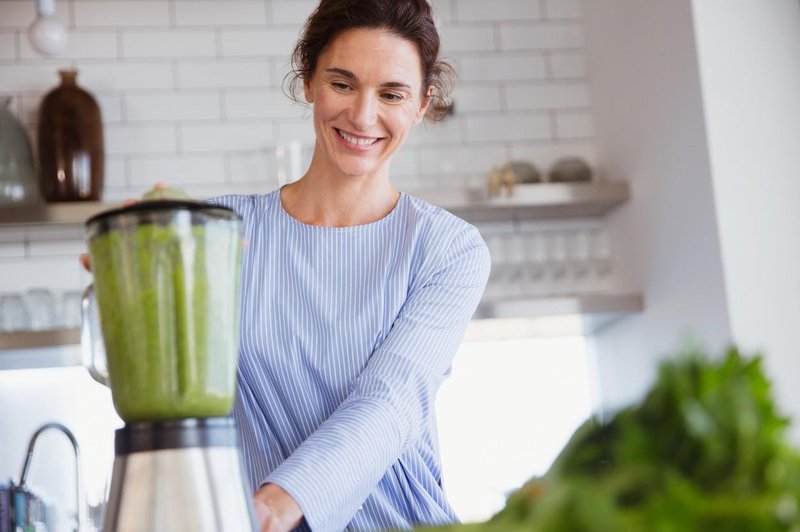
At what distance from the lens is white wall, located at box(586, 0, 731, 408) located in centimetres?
282

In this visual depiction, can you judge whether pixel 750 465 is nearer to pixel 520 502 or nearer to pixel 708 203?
pixel 520 502

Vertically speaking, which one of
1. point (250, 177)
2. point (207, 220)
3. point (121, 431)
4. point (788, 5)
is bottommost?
point (121, 431)

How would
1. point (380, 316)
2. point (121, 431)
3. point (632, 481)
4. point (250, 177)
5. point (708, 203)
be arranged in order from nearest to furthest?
point (632, 481) → point (121, 431) → point (380, 316) → point (708, 203) → point (250, 177)

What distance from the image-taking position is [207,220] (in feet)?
2.67

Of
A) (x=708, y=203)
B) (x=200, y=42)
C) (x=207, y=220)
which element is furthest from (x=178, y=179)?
(x=207, y=220)

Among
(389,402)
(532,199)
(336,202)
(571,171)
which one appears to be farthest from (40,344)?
(389,402)

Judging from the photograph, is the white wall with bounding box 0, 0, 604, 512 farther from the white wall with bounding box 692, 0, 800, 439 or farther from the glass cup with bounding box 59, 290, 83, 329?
the white wall with bounding box 692, 0, 800, 439

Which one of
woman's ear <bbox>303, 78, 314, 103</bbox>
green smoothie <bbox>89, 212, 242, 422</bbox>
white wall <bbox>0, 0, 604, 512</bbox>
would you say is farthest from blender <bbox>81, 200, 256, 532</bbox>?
white wall <bbox>0, 0, 604, 512</bbox>

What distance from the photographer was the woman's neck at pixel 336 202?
5.16ft

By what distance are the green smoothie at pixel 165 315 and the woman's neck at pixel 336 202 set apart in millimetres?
733

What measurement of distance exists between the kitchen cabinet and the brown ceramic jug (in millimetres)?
62

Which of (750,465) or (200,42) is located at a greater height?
(200,42)

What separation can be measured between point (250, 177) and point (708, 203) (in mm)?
1427

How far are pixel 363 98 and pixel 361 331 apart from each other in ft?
1.11
